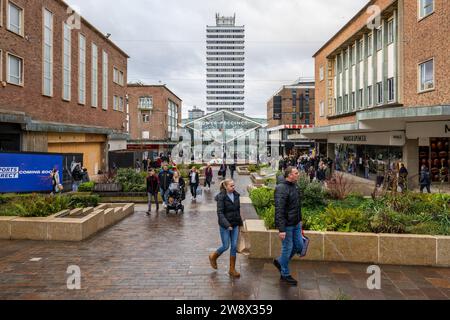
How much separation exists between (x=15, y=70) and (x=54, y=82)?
→ 4.44 meters

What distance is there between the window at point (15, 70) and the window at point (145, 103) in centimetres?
4946

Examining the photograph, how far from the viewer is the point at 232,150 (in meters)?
53.9

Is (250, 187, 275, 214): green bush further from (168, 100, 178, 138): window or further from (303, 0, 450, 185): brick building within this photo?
(168, 100, 178, 138): window

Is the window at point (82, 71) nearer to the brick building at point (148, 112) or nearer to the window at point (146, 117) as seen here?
the brick building at point (148, 112)

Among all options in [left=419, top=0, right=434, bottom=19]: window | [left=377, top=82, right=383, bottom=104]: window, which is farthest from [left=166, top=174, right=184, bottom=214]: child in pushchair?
[left=377, top=82, right=383, bottom=104]: window

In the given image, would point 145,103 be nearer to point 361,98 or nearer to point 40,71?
point 361,98

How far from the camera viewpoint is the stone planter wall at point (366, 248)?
7.49 metres

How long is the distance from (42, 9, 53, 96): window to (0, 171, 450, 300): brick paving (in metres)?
16.9

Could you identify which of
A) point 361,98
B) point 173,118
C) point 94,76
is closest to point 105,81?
point 94,76
